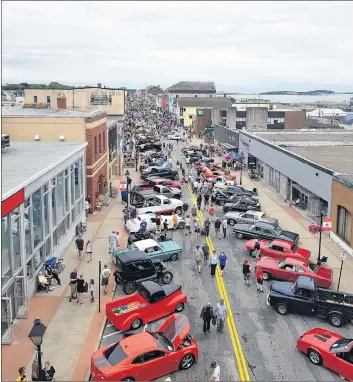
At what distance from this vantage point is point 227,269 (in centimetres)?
2375

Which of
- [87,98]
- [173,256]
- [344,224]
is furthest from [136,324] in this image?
[87,98]

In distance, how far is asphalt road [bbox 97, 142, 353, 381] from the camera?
14.7 meters

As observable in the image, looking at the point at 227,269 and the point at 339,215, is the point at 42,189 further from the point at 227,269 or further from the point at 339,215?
the point at 339,215

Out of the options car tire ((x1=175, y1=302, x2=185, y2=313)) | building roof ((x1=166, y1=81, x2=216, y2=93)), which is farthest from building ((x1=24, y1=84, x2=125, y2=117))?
building roof ((x1=166, y1=81, x2=216, y2=93))

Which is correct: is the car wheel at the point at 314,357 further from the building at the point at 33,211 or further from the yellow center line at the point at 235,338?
the building at the point at 33,211

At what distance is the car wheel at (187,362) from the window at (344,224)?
582 inches

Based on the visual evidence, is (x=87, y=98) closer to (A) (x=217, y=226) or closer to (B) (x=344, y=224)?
(A) (x=217, y=226)

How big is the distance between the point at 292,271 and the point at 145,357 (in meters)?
9.92

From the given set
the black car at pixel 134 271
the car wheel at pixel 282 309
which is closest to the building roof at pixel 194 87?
the black car at pixel 134 271

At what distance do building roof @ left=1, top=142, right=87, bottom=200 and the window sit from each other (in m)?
15.5

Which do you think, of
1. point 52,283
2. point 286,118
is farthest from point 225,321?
point 286,118

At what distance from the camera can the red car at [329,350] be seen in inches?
572

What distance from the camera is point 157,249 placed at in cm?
2402

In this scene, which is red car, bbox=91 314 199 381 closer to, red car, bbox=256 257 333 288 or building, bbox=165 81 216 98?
red car, bbox=256 257 333 288
